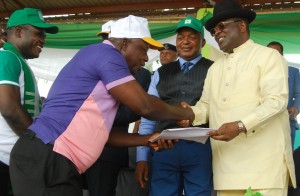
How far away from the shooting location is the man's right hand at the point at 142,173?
3.10 meters

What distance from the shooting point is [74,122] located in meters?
2.17

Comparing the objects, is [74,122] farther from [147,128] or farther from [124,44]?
[147,128]

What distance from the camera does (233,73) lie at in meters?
2.70

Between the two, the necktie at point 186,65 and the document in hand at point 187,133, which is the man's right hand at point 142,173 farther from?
the necktie at point 186,65

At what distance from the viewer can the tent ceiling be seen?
6133 mm

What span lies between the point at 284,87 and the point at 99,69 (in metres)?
1.05

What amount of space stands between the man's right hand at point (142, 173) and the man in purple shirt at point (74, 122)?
894 millimetres

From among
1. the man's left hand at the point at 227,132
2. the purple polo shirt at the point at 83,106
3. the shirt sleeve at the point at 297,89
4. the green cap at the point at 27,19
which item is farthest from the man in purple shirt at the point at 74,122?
the shirt sleeve at the point at 297,89

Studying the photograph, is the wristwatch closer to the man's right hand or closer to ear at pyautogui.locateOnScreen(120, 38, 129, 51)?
ear at pyautogui.locateOnScreen(120, 38, 129, 51)

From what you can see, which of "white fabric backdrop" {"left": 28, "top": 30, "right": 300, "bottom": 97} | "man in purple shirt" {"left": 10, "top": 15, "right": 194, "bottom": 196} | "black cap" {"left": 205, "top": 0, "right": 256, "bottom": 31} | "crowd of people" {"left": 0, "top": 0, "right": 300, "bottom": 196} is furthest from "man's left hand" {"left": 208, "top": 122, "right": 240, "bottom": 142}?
"white fabric backdrop" {"left": 28, "top": 30, "right": 300, "bottom": 97}

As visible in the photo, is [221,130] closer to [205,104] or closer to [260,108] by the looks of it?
[260,108]

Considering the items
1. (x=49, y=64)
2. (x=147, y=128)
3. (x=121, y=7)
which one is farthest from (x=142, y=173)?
(x=49, y=64)

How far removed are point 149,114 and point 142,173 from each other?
94cm

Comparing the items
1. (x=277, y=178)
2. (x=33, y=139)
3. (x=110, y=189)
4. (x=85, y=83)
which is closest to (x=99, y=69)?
(x=85, y=83)
